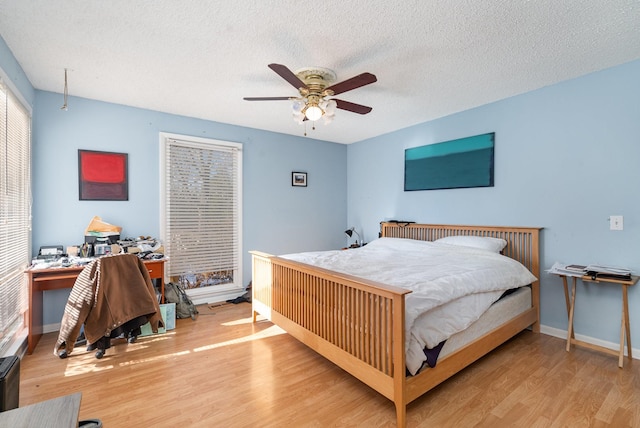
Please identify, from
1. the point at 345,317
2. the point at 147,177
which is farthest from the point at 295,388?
the point at 147,177

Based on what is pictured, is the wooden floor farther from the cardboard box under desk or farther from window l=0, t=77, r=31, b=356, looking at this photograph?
window l=0, t=77, r=31, b=356

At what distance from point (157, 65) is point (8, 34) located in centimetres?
91

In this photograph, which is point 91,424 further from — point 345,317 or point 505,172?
point 505,172

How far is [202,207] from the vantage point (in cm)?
398

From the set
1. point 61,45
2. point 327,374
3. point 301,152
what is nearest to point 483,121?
point 301,152

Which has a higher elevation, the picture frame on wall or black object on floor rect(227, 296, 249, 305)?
the picture frame on wall

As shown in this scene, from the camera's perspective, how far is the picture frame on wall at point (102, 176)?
10.6 feet

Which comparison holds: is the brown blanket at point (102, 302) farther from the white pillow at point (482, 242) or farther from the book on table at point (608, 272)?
the book on table at point (608, 272)

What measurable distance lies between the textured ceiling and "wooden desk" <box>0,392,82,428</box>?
6.70 feet

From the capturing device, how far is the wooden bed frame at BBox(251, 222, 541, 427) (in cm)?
171

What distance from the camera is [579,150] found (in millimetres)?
2771

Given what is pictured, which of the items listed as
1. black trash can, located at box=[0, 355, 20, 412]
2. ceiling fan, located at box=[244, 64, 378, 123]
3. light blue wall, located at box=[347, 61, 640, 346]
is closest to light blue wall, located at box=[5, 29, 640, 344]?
light blue wall, located at box=[347, 61, 640, 346]

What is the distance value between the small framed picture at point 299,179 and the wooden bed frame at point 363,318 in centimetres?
179

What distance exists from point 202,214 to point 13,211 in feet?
5.89
